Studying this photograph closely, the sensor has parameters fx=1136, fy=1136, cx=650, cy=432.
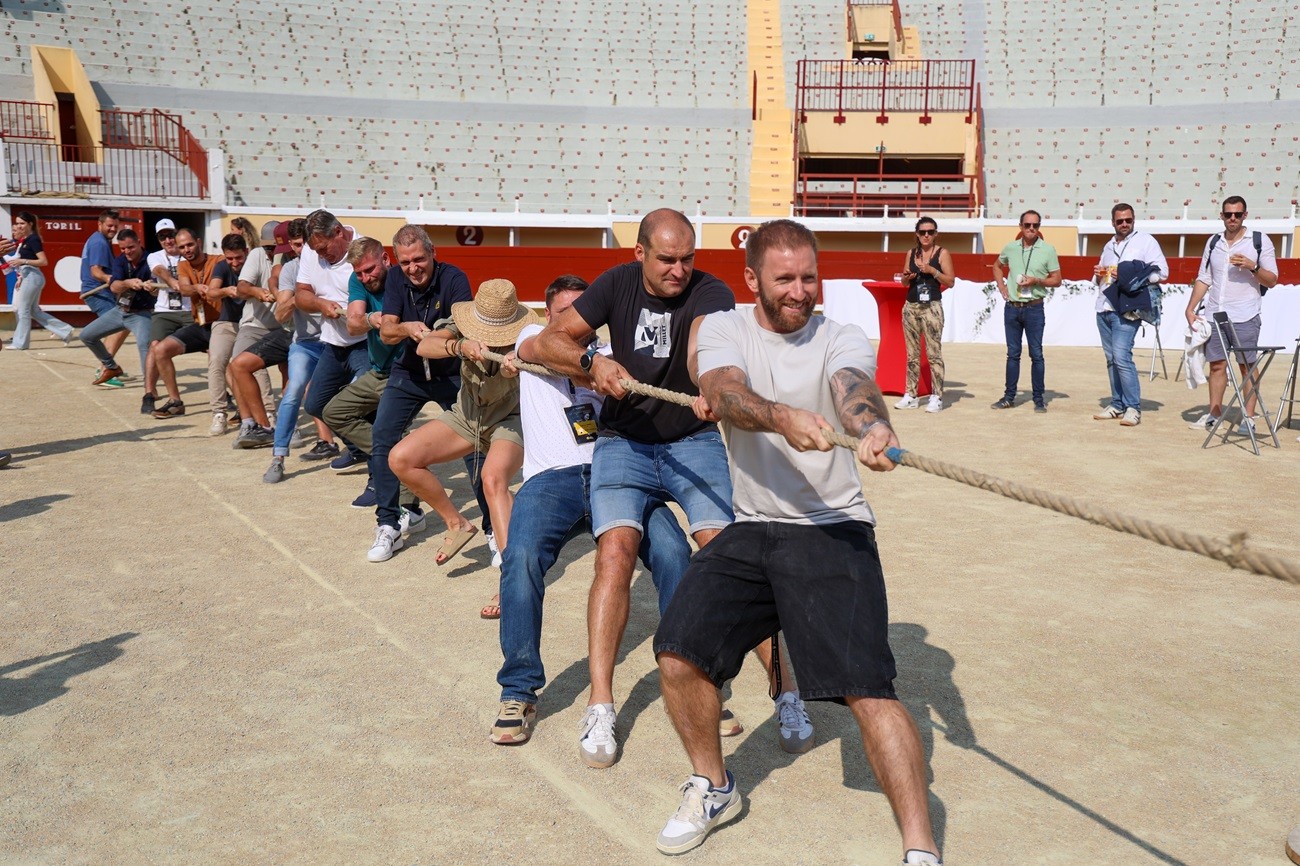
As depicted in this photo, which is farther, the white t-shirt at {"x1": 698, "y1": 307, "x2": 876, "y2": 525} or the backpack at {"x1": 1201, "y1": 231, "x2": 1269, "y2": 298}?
the backpack at {"x1": 1201, "y1": 231, "x2": 1269, "y2": 298}

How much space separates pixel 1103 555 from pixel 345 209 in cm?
2232

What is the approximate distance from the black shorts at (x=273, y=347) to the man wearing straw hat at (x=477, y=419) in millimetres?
3589

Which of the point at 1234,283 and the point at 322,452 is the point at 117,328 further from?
the point at 1234,283

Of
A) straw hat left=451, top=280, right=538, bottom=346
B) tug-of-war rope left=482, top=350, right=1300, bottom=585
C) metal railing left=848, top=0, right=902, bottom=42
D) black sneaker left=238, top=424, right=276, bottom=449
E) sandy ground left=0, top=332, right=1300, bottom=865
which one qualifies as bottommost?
sandy ground left=0, top=332, right=1300, bottom=865

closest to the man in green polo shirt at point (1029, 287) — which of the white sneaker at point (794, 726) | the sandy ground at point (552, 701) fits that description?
the sandy ground at point (552, 701)

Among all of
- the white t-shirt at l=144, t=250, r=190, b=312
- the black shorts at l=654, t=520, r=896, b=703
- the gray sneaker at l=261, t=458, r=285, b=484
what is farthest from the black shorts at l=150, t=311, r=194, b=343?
the black shorts at l=654, t=520, r=896, b=703

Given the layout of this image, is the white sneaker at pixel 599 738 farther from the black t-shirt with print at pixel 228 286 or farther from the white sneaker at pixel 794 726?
the black t-shirt with print at pixel 228 286

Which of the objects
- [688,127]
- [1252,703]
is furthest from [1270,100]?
[1252,703]

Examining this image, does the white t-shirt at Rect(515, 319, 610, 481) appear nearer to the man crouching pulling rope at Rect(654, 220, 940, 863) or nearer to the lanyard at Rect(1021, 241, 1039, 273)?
the man crouching pulling rope at Rect(654, 220, 940, 863)

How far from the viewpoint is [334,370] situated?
7961 mm

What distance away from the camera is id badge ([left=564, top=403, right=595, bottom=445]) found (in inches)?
189

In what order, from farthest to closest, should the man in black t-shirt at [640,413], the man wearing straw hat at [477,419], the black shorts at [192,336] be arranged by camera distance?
1. the black shorts at [192,336]
2. the man wearing straw hat at [477,419]
3. the man in black t-shirt at [640,413]

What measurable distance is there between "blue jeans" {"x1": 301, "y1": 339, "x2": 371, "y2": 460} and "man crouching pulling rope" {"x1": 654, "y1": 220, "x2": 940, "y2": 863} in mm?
4702

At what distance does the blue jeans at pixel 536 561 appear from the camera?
4199 mm
